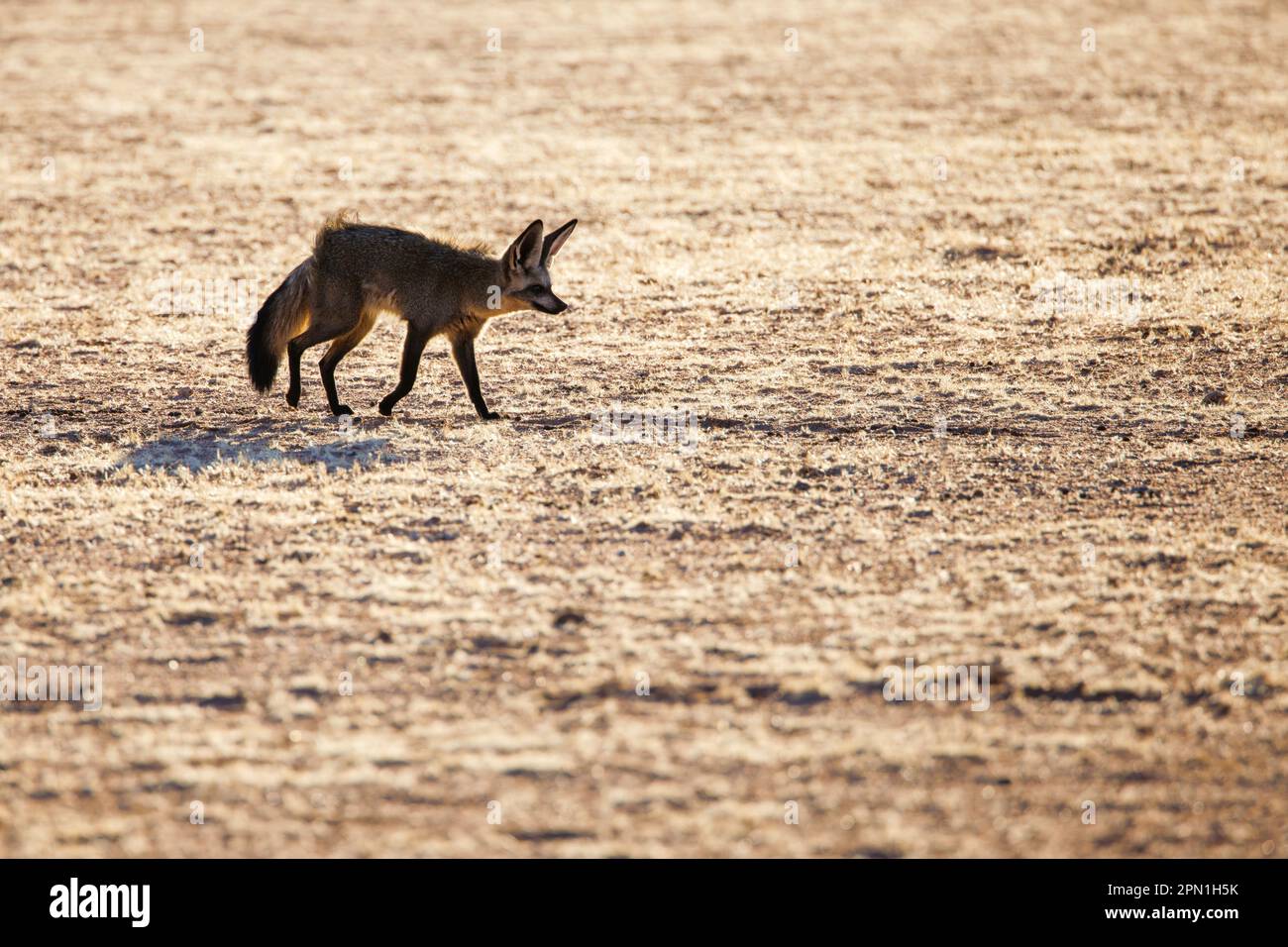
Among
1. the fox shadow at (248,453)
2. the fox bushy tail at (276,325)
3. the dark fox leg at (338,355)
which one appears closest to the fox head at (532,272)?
the dark fox leg at (338,355)

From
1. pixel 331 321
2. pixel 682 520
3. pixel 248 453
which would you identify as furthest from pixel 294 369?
pixel 682 520

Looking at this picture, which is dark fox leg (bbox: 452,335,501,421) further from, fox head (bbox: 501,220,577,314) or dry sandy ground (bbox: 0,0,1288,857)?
fox head (bbox: 501,220,577,314)

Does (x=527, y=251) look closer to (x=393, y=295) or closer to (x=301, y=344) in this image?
(x=393, y=295)

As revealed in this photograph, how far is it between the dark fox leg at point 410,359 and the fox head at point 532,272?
0.60 meters

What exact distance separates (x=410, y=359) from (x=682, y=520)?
243 centimetres

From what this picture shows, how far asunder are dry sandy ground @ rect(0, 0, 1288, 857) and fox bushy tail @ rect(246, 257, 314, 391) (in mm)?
327

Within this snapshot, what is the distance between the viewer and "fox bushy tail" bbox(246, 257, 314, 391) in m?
8.34

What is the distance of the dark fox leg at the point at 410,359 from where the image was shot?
8.28 meters

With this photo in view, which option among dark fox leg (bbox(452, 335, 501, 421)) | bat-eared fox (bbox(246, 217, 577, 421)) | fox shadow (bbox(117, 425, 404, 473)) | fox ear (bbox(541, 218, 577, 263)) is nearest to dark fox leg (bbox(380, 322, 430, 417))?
bat-eared fox (bbox(246, 217, 577, 421))

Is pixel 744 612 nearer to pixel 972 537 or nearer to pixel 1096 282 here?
pixel 972 537

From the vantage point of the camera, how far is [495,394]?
9.05 metres

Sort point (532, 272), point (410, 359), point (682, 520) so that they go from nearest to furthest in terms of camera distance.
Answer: point (682, 520) → point (410, 359) → point (532, 272)

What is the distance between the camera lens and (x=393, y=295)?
27.3 ft

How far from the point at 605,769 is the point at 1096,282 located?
28.1 feet
